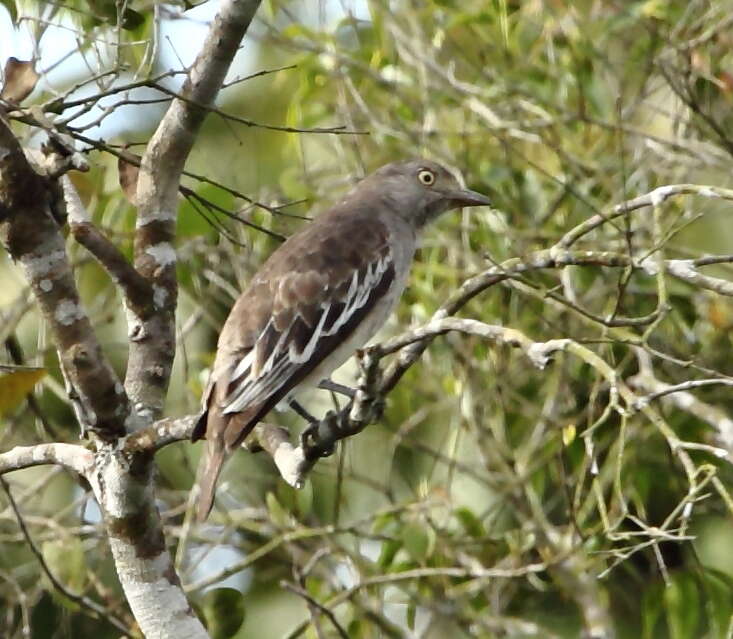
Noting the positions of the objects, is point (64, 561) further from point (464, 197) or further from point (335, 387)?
point (464, 197)

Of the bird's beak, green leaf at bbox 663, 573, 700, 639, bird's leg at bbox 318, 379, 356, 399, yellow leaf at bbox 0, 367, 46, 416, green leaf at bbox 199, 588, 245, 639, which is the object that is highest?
the bird's beak

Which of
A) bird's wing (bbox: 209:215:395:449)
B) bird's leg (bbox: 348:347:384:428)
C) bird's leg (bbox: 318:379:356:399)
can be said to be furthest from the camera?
bird's leg (bbox: 318:379:356:399)

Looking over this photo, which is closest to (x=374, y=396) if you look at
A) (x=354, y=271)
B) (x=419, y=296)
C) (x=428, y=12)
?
(x=354, y=271)

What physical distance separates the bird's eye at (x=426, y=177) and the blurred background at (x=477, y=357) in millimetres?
364

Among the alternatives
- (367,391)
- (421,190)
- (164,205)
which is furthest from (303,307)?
(367,391)

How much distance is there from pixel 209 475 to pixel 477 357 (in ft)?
9.67

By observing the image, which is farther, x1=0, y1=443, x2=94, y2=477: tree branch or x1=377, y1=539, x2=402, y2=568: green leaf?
x1=377, y1=539, x2=402, y2=568: green leaf

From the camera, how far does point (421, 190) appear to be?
678cm

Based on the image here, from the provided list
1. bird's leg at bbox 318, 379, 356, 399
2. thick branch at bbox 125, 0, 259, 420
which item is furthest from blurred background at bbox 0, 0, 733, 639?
thick branch at bbox 125, 0, 259, 420

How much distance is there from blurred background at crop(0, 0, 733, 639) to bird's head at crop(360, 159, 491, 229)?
28 centimetres

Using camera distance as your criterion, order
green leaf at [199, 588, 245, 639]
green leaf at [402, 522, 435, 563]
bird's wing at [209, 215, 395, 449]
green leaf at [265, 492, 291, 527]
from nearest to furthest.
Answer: bird's wing at [209, 215, 395, 449] → green leaf at [199, 588, 245, 639] → green leaf at [402, 522, 435, 563] → green leaf at [265, 492, 291, 527]

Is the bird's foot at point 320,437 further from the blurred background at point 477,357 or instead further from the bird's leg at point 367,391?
the blurred background at point 477,357

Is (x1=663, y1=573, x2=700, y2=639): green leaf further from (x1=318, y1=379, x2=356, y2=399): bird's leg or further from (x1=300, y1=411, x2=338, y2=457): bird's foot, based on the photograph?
(x1=300, y1=411, x2=338, y2=457): bird's foot

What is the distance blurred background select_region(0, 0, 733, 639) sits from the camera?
6859 mm
